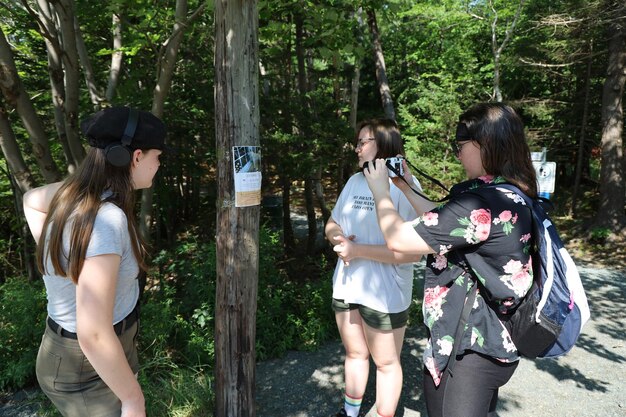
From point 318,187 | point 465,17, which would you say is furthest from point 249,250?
point 465,17

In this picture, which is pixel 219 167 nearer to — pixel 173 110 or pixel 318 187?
pixel 173 110

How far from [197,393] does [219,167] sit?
5.83 feet

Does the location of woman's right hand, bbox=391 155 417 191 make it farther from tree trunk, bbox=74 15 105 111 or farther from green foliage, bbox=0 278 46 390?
tree trunk, bbox=74 15 105 111

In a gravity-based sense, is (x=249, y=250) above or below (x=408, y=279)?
above

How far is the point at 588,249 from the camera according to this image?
391 inches

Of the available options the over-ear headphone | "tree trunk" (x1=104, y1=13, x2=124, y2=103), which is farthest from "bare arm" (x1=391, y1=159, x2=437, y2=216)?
"tree trunk" (x1=104, y1=13, x2=124, y2=103)

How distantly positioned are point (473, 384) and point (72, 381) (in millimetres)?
1574

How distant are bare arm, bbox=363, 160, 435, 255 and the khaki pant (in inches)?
49.7

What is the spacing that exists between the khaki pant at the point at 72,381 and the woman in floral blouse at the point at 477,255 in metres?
1.27

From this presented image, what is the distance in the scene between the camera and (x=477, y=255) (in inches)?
66.2

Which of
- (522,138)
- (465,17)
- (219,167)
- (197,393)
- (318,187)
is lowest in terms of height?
(197,393)

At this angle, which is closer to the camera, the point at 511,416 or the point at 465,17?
the point at 511,416

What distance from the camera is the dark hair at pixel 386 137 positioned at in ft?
8.15

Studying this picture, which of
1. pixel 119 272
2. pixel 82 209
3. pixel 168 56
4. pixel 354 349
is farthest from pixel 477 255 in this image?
pixel 168 56
